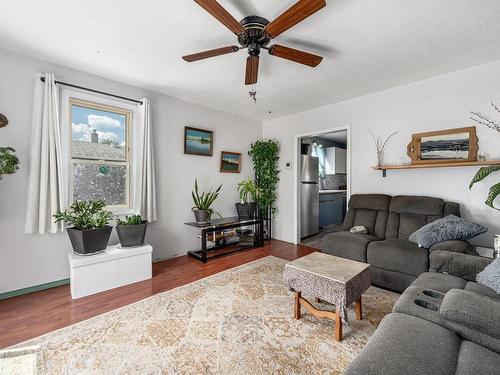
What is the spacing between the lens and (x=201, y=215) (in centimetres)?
369

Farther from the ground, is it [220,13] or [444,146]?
[220,13]

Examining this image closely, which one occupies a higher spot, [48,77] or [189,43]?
[189,43]

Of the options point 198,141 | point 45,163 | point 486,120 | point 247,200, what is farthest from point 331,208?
point 45,163

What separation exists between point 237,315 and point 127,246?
168 centimetres

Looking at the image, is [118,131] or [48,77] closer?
[48,77]

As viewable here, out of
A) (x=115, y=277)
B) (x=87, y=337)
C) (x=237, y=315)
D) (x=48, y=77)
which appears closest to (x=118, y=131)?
(x=48, y=77)

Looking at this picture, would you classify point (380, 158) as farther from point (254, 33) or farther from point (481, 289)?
point (254, 33)

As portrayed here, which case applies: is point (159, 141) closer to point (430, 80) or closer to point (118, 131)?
point (118, 131)

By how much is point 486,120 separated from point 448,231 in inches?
55.5

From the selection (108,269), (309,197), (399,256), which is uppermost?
(309,197)

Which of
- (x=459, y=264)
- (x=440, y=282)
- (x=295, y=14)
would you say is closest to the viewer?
(x=295, y=14)

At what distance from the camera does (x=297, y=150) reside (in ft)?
14.9

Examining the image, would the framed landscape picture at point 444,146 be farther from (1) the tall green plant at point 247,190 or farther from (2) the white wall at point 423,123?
(1) the tall green plant at point 247,190

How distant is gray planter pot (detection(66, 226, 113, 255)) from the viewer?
Answer: 8.34ft
